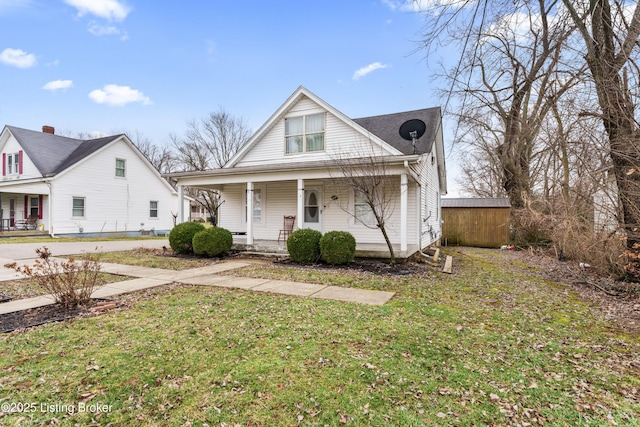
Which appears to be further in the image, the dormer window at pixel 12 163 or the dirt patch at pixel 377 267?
the dormer window at pixel 12 163

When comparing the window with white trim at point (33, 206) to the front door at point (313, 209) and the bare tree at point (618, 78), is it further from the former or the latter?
the bare tree at point (618, 78)

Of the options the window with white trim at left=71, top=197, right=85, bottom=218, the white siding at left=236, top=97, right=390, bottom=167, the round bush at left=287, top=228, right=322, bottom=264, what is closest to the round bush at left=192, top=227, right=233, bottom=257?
the round bush at left=287, top=228, right=322, bottom=264

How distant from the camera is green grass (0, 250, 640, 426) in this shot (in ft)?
8.10

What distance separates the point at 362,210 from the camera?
37.9ft

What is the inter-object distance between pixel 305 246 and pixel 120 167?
18074 millimetres

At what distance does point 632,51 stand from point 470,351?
665 centimetres

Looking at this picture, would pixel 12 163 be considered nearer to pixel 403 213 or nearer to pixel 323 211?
pixel 323 211

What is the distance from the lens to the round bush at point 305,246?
943 cm

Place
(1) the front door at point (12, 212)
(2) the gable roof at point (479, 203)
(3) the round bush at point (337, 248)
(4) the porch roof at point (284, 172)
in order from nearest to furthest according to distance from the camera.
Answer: (3) the round bush at point (337, 248) < (4) the porch roof at point (284, 172) < (2) the gable roof at point (479, 203) < (1) the front door at point (12, 212)

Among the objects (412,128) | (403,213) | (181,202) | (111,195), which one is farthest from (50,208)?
(412,128)

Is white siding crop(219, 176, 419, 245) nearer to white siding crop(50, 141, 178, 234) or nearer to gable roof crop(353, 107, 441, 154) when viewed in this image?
gable roof crop(353, 107, 441, 154)

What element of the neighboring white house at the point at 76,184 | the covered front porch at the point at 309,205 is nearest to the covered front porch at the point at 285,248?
the covered front porch at the point at 309,205

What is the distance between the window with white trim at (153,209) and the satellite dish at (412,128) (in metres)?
19.2

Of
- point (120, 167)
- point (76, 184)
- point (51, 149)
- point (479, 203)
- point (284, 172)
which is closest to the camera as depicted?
point (284, 172)
